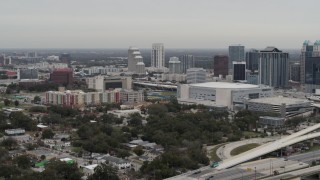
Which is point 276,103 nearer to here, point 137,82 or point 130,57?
point 137,82

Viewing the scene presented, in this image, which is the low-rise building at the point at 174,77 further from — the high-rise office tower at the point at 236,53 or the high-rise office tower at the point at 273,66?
the high-rise office tower at the point at 273,66

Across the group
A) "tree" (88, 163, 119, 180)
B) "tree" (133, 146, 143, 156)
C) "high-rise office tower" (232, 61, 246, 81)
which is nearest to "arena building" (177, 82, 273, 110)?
"high-rise office tower" (232, 61, 246, 81)

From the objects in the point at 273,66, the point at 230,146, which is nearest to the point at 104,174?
the point at 230,146

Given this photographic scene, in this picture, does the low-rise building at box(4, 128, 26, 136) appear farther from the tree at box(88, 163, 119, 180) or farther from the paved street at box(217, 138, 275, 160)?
the tree at box(88, 163, 119, 180)

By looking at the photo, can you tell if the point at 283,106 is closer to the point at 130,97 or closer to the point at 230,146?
the point at 230,146

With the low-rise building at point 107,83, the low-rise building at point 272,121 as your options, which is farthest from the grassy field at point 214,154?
the low-rise building at point 107,83

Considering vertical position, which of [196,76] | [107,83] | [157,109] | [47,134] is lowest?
[47,134]
